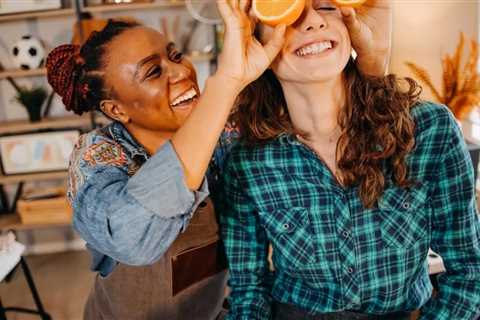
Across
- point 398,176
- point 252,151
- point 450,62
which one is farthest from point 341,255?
point 450,62

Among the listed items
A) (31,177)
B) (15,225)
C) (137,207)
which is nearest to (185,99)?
(137,207)

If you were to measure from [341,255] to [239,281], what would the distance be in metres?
0.26

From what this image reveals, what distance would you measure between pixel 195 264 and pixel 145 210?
454 millimetres

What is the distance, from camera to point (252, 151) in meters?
1.12

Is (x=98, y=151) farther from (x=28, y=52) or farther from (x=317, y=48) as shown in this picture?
(x=28, y=52)

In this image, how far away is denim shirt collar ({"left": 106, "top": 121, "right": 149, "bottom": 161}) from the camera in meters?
1.11

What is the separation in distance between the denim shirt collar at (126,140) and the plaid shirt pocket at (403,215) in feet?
1.83

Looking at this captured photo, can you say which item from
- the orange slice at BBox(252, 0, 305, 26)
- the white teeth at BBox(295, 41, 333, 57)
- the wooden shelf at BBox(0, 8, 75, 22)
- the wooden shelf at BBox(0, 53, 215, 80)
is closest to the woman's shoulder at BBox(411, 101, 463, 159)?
the white teeth at BBox(295, 41, 333, 57)

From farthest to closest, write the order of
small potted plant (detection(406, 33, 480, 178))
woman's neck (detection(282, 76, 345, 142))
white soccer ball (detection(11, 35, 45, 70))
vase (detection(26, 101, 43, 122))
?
vase (detection(26, 101, 43, 122)) < white soccer ball (detection(11, 35, 45, 70)) < small potted plant (detection(406, 33, 480, 178)) < woman's neck (detection(282, 76, 345, 142))

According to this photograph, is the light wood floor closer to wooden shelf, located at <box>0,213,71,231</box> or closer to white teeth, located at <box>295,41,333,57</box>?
wooden shelf, located at <box>0,213,71,231</box>

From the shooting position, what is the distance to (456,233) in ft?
3.29

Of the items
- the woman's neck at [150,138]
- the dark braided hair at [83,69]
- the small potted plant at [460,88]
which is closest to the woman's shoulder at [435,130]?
the woman's neck at [150,138]

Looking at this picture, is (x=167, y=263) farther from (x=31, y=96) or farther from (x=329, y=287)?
(x=31, y=96)

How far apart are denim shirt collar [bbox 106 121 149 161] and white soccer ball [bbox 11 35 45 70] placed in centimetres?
241
